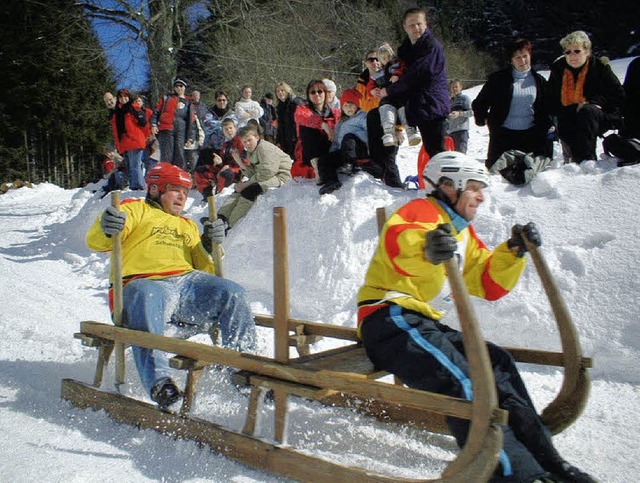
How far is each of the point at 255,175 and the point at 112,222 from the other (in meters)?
3.57

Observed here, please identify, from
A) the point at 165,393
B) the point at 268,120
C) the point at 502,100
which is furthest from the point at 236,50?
the point at 165,393

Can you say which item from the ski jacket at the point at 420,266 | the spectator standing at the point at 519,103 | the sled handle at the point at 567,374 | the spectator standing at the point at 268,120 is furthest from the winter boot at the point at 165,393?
the spectator standing at the point at 268,120

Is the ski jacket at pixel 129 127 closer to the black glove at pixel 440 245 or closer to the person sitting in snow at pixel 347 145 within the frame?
the person sitting in snow at pixel 347 145

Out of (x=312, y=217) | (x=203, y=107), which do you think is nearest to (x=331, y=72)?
(x=203, y=107)

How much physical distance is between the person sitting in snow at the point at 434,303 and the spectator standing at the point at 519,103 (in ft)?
10.1

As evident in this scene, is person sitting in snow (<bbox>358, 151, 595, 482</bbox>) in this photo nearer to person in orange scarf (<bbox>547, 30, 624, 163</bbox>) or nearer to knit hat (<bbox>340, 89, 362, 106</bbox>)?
person in orange scarf (<bbox>547, 30, 624, 163</bbox>)

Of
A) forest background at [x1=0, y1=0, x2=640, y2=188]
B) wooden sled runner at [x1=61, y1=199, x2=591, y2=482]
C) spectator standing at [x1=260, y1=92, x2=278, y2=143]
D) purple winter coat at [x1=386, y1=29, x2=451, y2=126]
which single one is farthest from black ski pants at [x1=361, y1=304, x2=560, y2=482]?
forest background at [x1=0, y1=0, x2=640, y2=188]

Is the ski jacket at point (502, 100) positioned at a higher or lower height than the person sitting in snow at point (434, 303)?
higher

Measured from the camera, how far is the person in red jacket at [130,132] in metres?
9.97

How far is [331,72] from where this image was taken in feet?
71.8

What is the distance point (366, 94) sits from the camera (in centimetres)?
657

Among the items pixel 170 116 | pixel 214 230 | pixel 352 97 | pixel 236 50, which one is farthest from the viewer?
pixel 236 50

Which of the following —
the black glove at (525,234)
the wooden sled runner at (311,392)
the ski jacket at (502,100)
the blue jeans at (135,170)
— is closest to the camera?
the wooden sled runner at (311,392)

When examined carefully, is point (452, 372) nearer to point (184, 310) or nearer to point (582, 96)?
point (184, 310)
